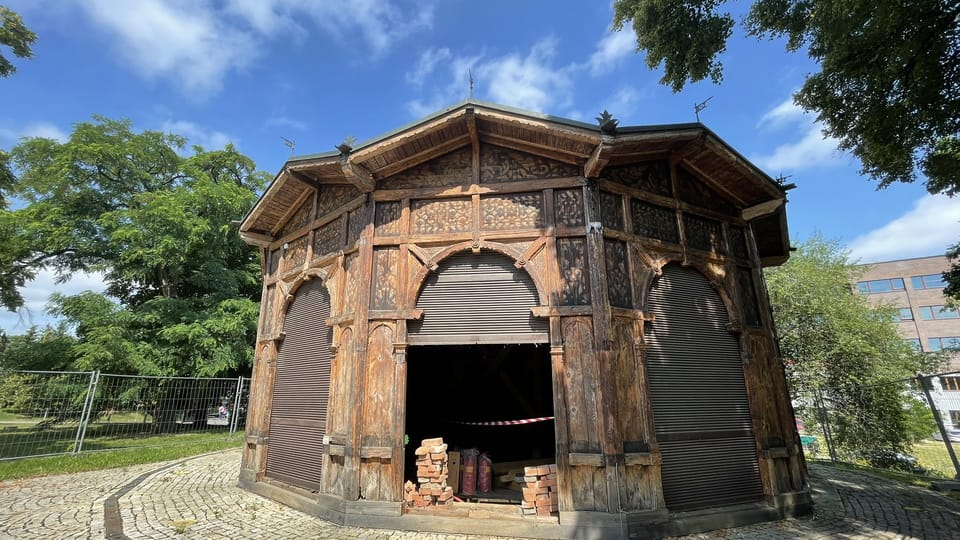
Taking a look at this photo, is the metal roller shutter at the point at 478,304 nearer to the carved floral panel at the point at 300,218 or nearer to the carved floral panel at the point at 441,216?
the carved floral panel at the point at 441,216

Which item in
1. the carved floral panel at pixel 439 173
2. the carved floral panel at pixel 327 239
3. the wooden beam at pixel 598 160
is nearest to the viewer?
the wooden beam at pixel 598 160

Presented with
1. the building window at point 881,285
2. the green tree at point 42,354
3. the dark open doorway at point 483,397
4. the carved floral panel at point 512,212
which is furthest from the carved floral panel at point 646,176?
the building window at point 881,285

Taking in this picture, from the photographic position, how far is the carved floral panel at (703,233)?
7.23m

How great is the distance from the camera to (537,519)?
213 inches

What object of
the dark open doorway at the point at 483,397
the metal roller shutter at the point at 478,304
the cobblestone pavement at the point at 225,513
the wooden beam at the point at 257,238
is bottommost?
the cobblestone pavement at the point at 225,513

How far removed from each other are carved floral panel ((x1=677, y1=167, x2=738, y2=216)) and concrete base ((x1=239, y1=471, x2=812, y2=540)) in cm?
481

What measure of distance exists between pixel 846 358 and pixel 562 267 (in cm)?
1824

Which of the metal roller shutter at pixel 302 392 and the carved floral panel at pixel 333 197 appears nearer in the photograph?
the metal roller shutter at pixel 302 392

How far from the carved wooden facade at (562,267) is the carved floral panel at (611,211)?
0.02 metres

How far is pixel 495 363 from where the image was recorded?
10.3 meters

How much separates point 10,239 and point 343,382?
1788 cm

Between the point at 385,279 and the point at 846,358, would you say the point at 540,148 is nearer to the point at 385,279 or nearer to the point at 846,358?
the point at 385,279

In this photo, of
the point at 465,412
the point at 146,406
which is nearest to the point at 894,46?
the point at 465,412

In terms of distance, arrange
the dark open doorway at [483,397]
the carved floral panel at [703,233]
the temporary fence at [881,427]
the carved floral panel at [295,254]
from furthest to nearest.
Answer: the temporary fence at [881,427]
the dark open doorway at [483,397]
the carved floral panel at [295,254]
the carved floral panel at [703,233]
